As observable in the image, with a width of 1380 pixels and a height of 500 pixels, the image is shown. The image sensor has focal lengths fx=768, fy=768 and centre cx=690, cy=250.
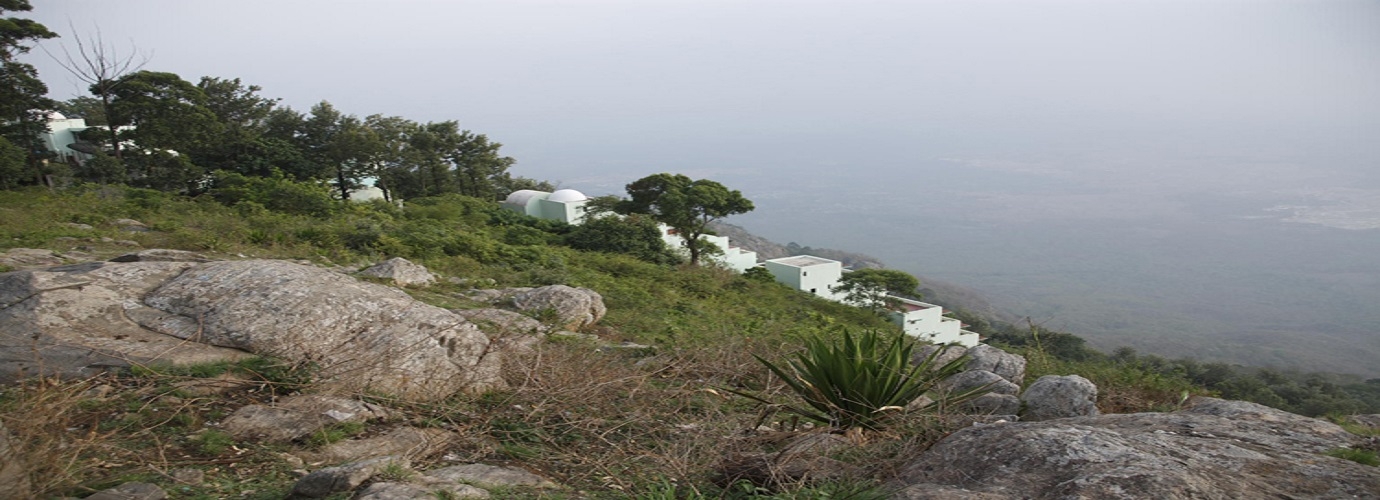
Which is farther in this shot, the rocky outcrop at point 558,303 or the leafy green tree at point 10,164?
the leafy green tree at point 10,164

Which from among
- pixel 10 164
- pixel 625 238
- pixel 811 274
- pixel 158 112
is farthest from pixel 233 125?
pixel 811 274

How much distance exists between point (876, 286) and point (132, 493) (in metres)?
26.5

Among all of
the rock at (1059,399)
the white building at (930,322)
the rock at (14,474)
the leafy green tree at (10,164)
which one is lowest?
the white building at (930,322)

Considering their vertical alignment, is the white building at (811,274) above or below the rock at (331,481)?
below

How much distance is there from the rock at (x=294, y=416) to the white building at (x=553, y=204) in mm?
26892

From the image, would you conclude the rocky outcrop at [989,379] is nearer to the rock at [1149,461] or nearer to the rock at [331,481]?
the rock at [1149,461]

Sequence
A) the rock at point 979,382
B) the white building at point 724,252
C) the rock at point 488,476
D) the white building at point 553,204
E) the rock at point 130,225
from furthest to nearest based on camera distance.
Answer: the white building at point 553,204
the white building at point 724,252
the rock at point 130,225
the rock at point 979,382
the rock at point 488,476

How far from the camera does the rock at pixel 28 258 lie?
717cm

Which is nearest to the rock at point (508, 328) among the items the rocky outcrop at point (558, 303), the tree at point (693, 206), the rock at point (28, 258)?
the rocky outcrop at point (558, 303)

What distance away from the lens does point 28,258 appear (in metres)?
7.58

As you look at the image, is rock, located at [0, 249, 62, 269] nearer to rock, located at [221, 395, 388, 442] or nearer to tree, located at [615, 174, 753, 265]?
rock, located at [221, 395, 388, 442]

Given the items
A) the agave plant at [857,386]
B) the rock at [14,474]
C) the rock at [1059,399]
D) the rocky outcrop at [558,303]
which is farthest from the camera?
the rocky outcrop at [558,303]

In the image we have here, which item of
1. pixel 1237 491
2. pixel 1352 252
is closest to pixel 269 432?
pixel 1237 491

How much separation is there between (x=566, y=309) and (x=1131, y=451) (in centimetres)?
679
